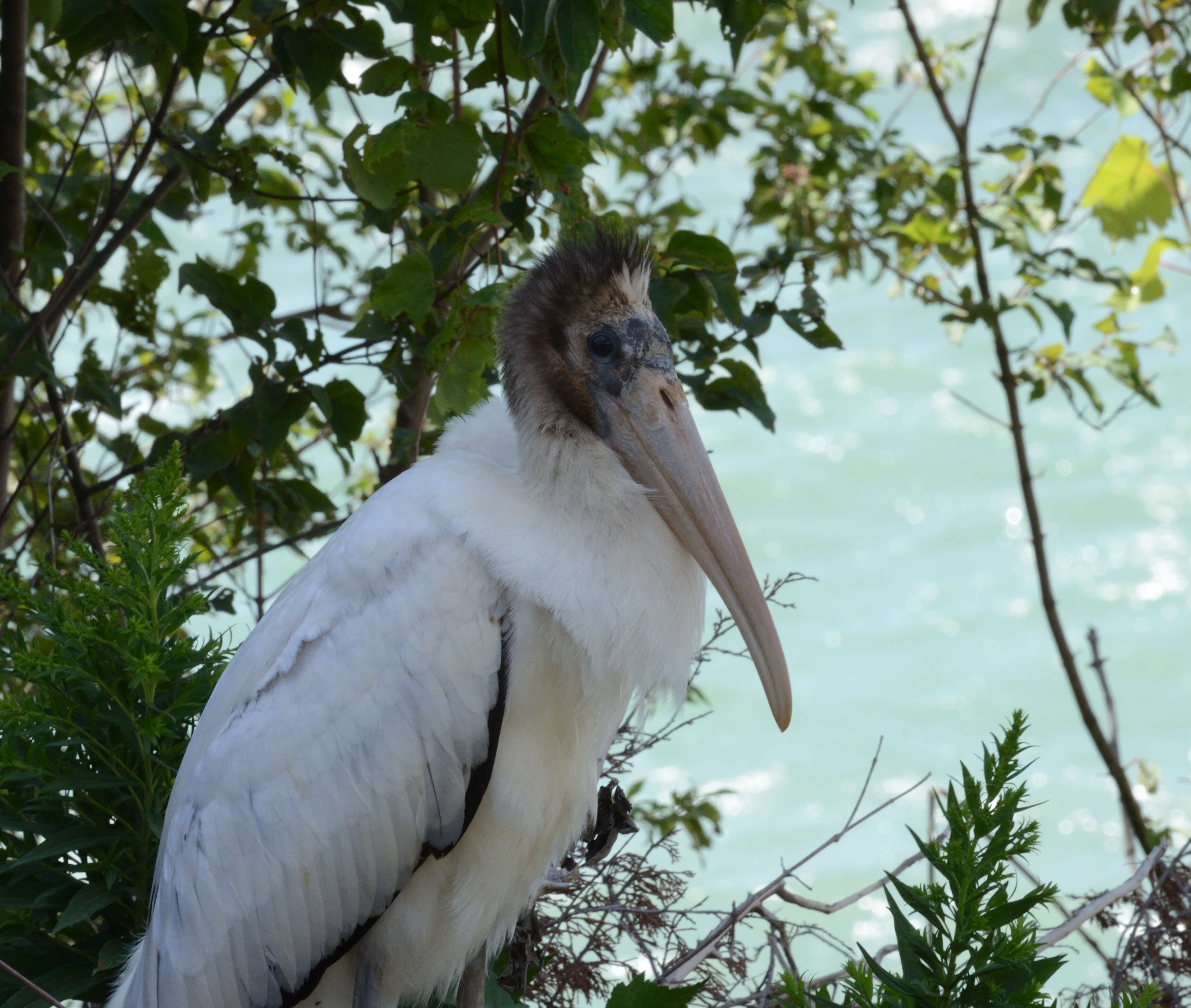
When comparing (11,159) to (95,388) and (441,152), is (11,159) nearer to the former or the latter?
(95,388)

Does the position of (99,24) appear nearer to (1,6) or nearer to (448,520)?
(1,6)

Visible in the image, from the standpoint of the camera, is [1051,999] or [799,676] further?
[799,676]

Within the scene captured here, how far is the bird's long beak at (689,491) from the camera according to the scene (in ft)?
6.92

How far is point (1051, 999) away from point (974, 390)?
12.3 metres

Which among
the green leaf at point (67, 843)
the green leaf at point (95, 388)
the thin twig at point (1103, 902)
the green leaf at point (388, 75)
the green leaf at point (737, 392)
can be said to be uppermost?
the green leaf at point (388, 75)

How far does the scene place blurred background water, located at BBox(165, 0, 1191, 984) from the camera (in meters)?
8.67

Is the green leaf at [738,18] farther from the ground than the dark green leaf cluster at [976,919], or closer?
farther from the ground

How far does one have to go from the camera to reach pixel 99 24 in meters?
2.36

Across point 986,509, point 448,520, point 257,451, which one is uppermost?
point 986,509

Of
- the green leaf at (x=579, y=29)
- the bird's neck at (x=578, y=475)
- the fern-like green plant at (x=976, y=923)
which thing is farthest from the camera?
the bird's neck at (x=578, y=475)

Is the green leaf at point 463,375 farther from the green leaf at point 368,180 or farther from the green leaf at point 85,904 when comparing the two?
the green leaf at point 85,904

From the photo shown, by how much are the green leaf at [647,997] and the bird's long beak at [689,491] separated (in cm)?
45

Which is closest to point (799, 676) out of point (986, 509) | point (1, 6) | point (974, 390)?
point (986, 509)

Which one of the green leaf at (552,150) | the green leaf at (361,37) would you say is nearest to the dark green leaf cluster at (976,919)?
the green leaf at (552,150)
